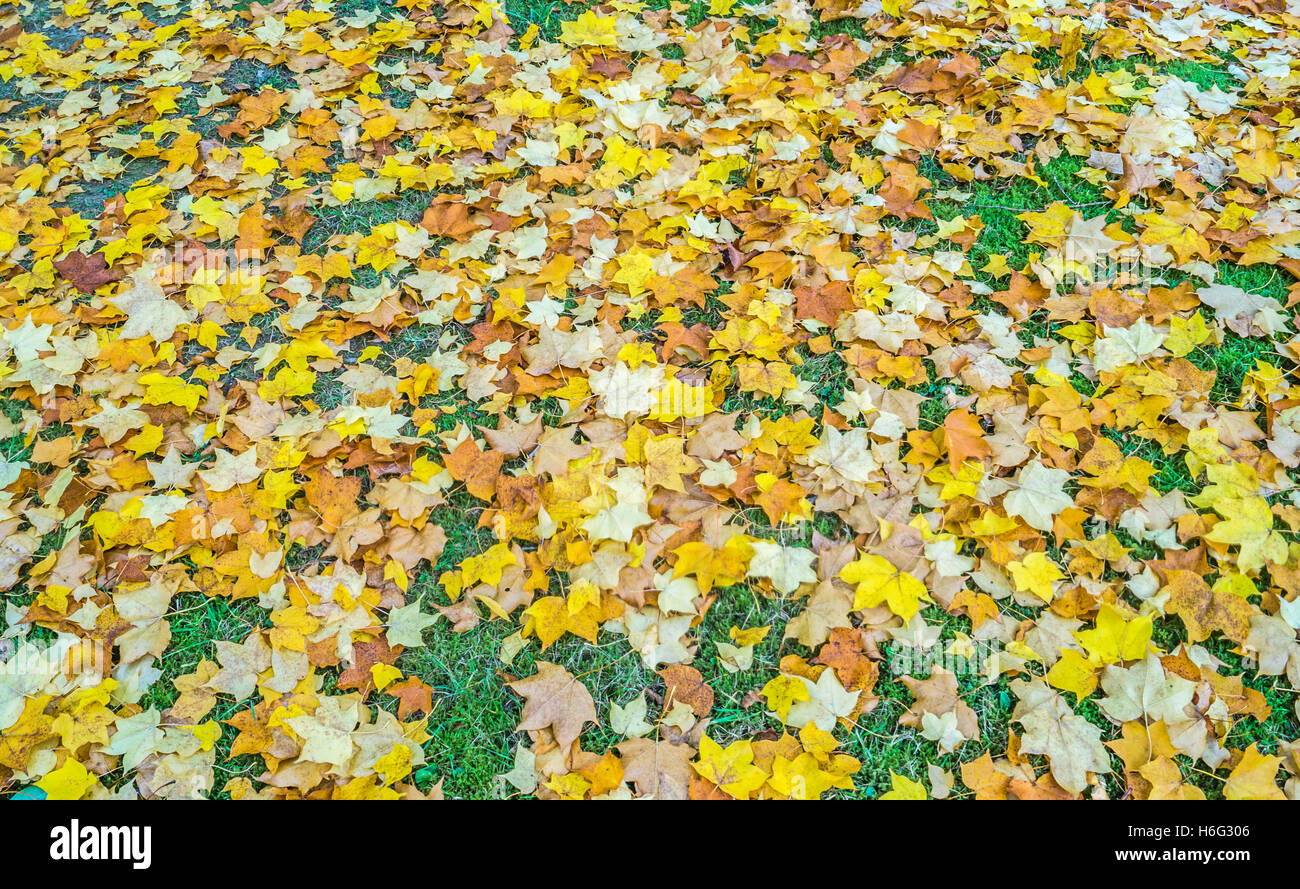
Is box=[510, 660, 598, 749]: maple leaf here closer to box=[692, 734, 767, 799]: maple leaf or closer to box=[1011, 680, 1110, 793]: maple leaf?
box=[692, 734, 767, 799]: maple leaf

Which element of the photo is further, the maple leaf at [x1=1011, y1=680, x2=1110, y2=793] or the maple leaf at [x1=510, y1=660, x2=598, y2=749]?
the maple leaf at [x1=510, y1=660, x2=598, y2=749]

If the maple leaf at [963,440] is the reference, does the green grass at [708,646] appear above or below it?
below

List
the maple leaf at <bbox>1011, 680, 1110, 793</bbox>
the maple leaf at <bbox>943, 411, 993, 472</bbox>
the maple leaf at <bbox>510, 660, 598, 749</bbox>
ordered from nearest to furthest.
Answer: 1. the maple leaf at <bbox>1011, 680, 1110, 793</bbox>
2. the maple leaf at <bbox>510, 660, 598, 749</bbox>
3. the maple leaf at <bbox>943, 411, 993, 472</bbox>

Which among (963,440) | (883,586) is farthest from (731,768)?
(963,440)

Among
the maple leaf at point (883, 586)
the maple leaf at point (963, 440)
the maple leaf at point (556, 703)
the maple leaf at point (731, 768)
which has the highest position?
the maple leaf at point (963, 440)

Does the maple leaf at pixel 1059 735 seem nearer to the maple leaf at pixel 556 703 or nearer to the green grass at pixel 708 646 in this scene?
the green grass at pixel 708 646

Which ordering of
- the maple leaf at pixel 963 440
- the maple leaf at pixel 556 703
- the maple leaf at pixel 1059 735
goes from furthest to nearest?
the maple leaf at pixel 963 440, the maple leaf at pixel 556 703, the maple leaf at pixel 1059 735

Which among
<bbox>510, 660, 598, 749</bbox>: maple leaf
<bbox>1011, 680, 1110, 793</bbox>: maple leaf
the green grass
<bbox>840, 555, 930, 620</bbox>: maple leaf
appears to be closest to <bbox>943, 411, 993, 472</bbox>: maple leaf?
the green grass

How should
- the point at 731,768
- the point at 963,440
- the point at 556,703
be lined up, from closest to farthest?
1. the point at 731,768
2. the point at 556,703
3. the point at 963,440

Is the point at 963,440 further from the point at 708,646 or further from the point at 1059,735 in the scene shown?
the point at 708,646

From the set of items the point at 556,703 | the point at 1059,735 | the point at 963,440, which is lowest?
the point at 556,703

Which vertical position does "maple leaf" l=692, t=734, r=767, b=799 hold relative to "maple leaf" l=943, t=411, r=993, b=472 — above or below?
below

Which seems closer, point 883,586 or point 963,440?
point 883,586

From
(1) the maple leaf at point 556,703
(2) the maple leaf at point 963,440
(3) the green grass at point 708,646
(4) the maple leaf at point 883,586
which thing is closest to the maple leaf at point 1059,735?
(3) the green grass at point 708,646
